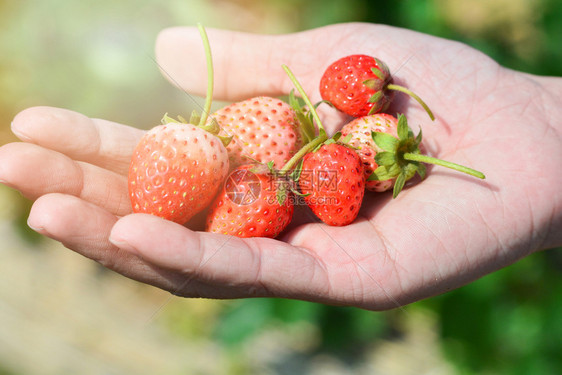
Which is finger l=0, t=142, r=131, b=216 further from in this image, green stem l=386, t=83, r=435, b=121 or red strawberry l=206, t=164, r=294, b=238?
green stem l=386, t=83, r=435, b=121

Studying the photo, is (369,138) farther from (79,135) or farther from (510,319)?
(510,319)

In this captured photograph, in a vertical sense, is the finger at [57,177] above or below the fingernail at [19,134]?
below

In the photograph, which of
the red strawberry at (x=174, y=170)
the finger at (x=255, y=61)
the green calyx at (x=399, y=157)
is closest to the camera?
the red strawberry at (x=174, y=170)

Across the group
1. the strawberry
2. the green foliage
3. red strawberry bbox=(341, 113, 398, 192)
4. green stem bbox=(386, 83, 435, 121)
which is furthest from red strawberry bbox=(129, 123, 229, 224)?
the green foliage

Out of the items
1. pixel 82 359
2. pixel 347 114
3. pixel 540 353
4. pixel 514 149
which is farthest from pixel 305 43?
pixel 82 359

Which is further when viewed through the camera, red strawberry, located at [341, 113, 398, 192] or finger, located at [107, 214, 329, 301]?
red strawberry, located at [341, 113, 398, 192]

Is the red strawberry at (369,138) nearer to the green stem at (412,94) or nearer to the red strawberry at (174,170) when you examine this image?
the green stem at (412,94)

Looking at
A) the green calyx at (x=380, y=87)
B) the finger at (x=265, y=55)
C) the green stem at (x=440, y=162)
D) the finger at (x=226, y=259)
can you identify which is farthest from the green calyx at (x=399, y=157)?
the finger at (x=265, y=55)

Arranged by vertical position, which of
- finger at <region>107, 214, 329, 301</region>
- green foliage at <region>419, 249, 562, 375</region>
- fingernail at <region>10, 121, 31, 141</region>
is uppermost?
fingernail at <region>10, 121, 31, 141</region>
